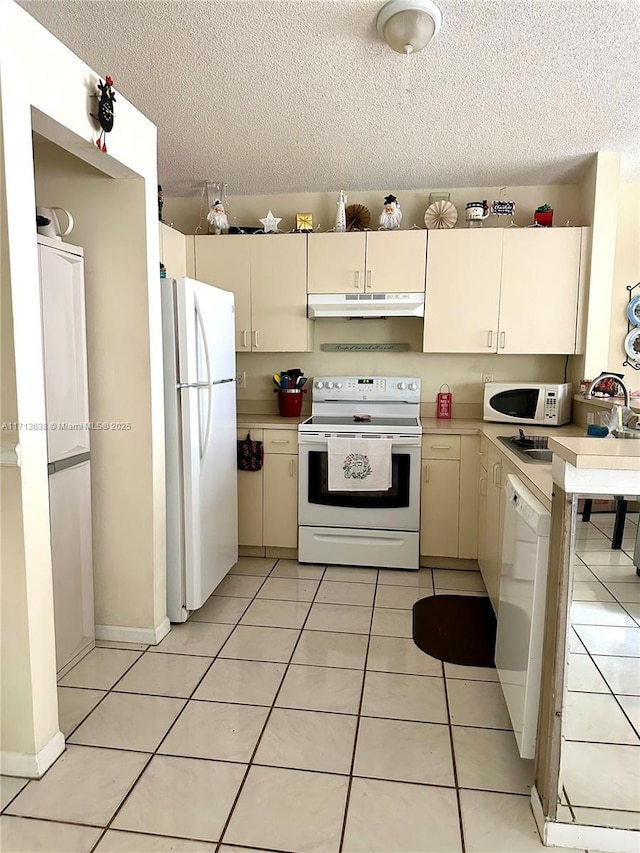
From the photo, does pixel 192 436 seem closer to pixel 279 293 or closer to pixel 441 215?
pixel 279 293

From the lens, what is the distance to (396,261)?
11.9 feet

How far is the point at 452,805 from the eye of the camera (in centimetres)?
166

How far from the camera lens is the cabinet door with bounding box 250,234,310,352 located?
3.73 meters

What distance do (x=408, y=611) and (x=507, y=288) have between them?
2074 millimetres

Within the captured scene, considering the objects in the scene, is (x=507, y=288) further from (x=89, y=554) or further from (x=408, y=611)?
(x=89, y=554)

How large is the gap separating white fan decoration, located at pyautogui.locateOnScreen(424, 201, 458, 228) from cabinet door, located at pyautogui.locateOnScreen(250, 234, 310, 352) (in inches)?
32.8

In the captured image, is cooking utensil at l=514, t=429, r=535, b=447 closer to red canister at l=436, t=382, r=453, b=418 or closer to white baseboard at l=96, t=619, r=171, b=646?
red canister at l=436, t=382, r=453, b=418

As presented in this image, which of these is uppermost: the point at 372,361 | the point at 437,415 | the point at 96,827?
the point at 372,361

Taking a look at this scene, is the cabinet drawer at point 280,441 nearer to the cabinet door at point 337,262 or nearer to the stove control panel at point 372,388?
the stove control panel at point 372,388

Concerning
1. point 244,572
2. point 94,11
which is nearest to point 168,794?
point 244,572

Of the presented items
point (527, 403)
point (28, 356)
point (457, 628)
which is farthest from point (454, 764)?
point (527, 403)

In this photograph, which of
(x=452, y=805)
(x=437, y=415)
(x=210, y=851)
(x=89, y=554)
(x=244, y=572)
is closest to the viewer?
(x=210, y=851)

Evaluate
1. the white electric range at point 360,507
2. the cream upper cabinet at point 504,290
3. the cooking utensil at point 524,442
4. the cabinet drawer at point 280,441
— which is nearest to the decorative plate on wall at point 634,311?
the cream upper cabinet at point 504,290

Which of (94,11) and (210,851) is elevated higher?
(94,11)
